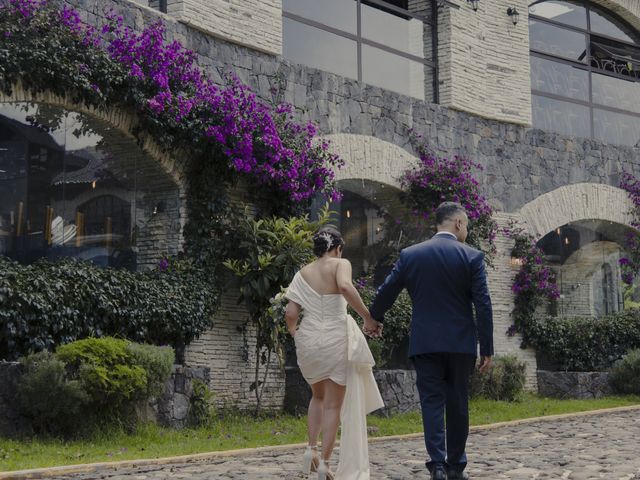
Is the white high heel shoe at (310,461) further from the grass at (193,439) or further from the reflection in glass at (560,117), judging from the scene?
the reflection in glass at (560,117)

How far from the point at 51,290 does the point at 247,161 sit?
3.17 meters

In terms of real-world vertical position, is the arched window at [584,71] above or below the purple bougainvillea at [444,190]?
above

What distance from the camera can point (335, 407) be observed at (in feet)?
21.2

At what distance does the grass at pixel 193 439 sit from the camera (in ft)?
24.8

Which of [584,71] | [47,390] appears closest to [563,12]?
[584,71]

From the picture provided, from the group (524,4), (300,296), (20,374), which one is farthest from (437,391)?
(524,4)

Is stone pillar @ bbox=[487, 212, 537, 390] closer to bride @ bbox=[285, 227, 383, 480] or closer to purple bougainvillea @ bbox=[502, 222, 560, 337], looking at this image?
purple bougainvillea @ bbox=[502, 222, 560, 337]

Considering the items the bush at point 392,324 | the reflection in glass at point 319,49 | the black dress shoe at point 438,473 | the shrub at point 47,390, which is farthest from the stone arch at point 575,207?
the black dress shoe at point 438,473

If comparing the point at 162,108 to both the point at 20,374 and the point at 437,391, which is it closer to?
the point at 20,374

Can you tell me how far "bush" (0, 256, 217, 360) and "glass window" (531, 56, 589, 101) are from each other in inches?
345

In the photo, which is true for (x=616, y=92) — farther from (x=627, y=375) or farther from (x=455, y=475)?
(x=455, y=475)

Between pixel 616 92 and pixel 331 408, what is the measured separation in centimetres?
1421

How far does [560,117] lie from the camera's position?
696 inches

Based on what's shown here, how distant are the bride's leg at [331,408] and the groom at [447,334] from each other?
0.66 meters
